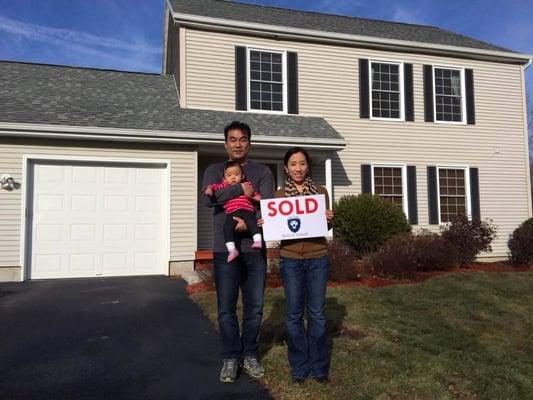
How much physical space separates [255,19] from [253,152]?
376 cm

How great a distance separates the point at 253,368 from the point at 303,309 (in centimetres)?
68

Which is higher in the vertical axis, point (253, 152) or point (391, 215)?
point (253, 152)

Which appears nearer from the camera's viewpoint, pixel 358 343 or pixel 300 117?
pixel 358 343

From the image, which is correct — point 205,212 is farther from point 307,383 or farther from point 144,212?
point 307,383

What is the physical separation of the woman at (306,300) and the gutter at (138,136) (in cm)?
644

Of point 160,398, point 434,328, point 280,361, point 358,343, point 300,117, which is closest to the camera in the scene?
point 160,398

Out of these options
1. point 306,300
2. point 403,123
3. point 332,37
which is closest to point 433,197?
point 403,123

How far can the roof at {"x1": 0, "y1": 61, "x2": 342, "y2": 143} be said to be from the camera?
31.4ft

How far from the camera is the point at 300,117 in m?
11.9

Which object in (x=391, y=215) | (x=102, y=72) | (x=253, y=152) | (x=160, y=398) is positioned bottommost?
(x=160, y=398)

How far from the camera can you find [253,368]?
152 inches

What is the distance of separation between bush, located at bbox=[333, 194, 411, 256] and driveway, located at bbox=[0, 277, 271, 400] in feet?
14.4

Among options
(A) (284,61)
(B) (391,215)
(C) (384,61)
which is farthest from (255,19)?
(B) (391,215)

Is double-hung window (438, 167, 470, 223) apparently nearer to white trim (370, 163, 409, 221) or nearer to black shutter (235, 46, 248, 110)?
white trim (370, 163, 409, 221)
